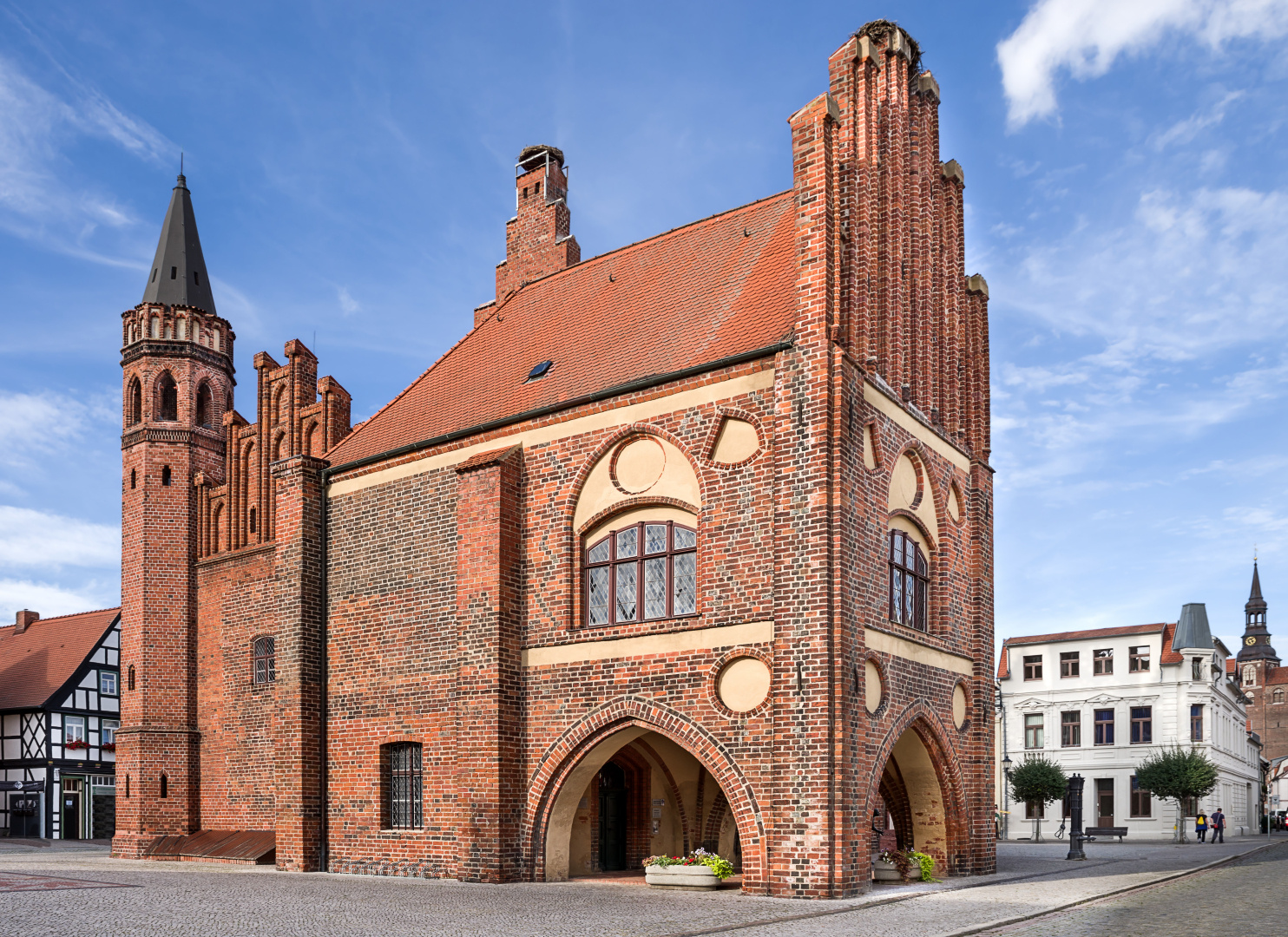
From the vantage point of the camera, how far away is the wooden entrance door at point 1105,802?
4812 cm

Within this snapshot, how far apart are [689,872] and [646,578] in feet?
14.1

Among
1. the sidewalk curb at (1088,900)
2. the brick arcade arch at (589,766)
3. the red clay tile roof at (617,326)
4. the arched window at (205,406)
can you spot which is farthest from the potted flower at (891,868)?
the arched window at (205,406)

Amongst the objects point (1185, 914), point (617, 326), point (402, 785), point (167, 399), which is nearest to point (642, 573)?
point (617, 326)

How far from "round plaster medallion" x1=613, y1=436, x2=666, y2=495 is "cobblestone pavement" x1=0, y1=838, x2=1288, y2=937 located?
588cm

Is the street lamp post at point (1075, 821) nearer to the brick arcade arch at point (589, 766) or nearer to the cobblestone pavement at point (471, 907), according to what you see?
the cobblestone pavement at point (471, 907)

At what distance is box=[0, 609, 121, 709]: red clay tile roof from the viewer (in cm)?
4341

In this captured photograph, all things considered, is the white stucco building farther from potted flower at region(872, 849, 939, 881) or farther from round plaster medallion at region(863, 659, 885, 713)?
round plaster medallion at region(863, 659, 885, 713)

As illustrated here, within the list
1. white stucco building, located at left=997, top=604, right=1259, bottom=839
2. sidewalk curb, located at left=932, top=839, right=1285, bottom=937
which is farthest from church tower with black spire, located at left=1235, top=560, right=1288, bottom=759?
sidewalk curb, located at left=932, top=839, right=1285, bottom=937

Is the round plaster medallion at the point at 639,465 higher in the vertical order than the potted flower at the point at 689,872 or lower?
higher

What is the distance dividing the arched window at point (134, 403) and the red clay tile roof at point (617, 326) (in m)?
7.01

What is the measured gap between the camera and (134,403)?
28109 mm

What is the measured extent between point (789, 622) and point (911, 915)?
3.98 m

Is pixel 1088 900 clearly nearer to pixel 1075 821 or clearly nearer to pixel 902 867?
pixel 902 867

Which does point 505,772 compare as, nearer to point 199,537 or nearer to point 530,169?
point 199,537
